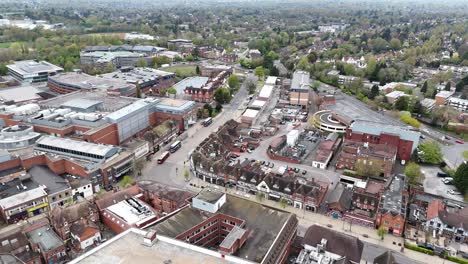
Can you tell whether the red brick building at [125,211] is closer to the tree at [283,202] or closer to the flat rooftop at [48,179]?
the flat rooftop at [48,179]

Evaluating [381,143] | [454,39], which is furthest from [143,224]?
[454,39]

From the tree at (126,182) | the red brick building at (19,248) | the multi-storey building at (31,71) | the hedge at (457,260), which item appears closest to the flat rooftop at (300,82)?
the tree at (126,182)

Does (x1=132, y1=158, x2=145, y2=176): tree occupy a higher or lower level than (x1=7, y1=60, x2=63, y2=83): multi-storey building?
lower

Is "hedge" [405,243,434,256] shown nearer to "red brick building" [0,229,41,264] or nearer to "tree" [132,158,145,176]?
"tree" [132,158,145,176]

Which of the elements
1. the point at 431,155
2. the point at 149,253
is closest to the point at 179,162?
the point at 149,253

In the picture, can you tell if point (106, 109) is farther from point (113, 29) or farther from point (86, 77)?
point (113, 29)

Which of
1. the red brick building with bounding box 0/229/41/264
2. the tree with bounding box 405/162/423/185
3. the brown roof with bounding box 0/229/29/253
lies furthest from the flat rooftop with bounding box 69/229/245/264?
the tree with bounding box 405/162/423/185

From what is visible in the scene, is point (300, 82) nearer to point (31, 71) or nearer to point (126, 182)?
point (126, 182)
